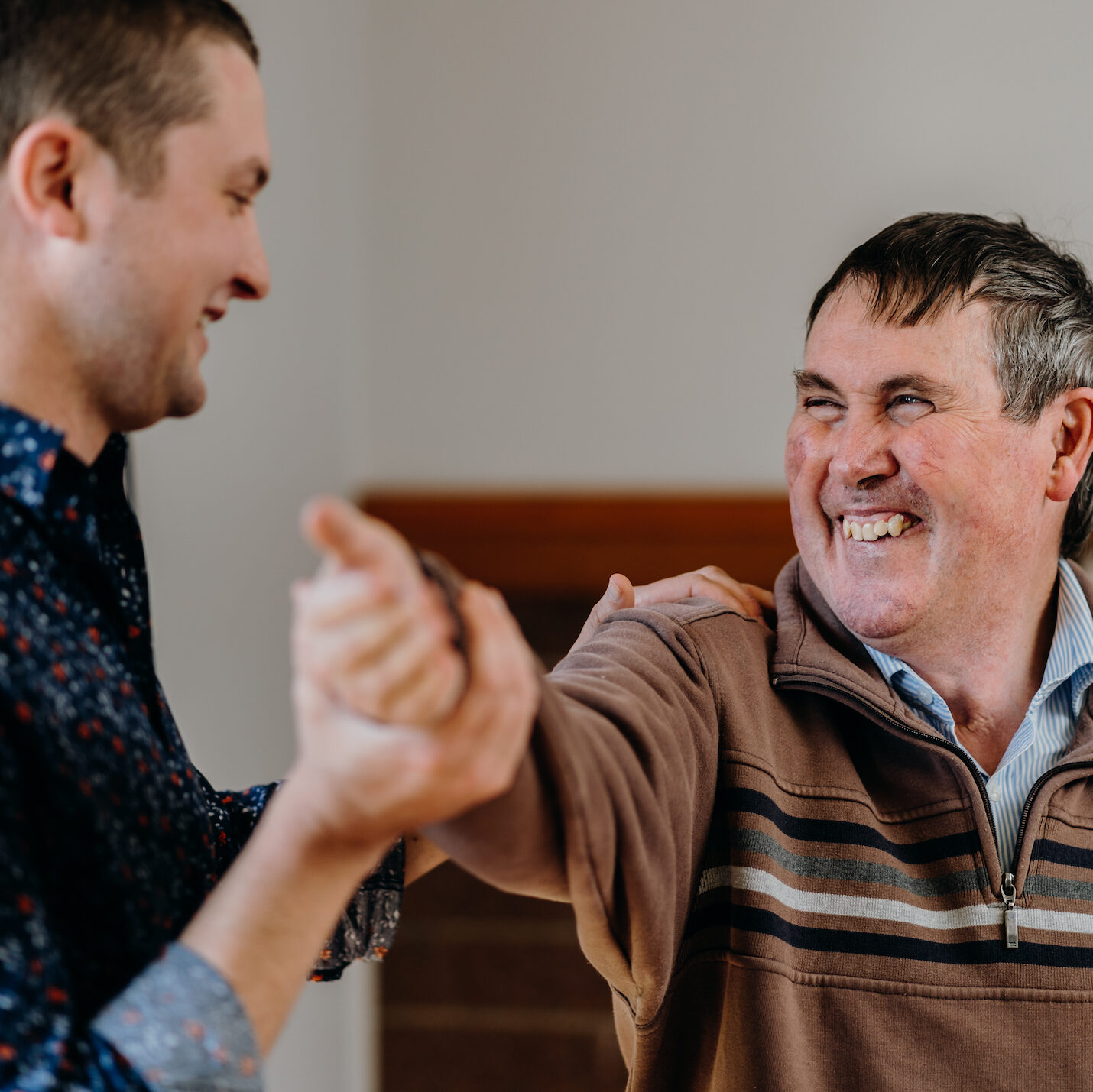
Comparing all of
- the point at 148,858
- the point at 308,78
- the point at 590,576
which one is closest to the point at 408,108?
the point at 308,78

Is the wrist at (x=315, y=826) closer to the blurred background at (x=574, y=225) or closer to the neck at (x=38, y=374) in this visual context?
the neck at (x=38, y=374)

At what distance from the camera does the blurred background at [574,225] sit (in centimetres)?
250

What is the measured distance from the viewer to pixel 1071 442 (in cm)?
139

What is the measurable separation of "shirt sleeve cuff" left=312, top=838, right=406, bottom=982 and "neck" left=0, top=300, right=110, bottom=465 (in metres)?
0.52

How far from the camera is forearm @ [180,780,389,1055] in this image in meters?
0.70

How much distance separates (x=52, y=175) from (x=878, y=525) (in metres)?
0.88

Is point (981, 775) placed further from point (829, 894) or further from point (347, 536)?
point (347, 536)

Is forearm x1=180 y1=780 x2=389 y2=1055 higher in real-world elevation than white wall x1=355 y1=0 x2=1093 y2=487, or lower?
lower

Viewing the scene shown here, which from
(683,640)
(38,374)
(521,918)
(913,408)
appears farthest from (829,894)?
(521,918)

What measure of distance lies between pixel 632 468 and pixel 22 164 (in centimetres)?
200

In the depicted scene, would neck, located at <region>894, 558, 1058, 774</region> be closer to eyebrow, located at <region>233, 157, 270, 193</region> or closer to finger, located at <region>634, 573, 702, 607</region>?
finger, located at <region>634, 573, 702, 607</region>

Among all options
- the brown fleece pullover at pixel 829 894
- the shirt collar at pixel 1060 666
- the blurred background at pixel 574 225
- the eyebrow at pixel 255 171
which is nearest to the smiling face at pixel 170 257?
the eyebrow at pixel 255 171

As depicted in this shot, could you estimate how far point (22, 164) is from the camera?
2.58ft

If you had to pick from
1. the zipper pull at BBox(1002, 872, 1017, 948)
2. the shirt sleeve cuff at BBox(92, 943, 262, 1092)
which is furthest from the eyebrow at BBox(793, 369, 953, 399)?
the shirt sleeve cuff at BBox(92, 943, 262, 1092)
